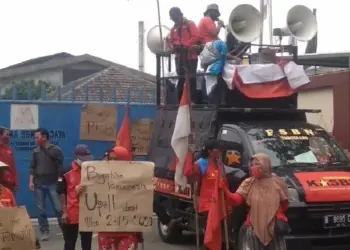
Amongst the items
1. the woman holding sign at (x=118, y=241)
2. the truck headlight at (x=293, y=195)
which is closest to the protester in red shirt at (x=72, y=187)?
the woman holding sign at (x=118, y=241)

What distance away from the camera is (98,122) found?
11.9 metres

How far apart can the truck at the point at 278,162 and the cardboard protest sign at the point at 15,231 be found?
323 centimetres

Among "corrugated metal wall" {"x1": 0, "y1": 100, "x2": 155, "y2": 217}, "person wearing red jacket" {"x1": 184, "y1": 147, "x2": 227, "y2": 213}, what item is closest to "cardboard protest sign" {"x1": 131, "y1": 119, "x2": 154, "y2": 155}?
"corrugated metal wall" {"x1": 0, "y1": 100, "x2": 155, "y2": 217}

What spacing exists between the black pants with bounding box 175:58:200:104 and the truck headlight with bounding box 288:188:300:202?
304cm

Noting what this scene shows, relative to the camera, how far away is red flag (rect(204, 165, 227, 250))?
7406 millimetres

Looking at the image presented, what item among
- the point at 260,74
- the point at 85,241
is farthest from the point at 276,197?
the point at 260,74

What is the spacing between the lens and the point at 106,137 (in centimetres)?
1201

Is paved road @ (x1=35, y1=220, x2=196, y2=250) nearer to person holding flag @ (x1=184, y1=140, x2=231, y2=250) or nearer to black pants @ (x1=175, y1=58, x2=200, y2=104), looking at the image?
person holding flag @ (x1=184, y1=140, x2=231, y2=250)

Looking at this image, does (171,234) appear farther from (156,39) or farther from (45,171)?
(156,39)

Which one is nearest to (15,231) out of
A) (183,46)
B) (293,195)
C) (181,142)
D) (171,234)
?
(181,142)

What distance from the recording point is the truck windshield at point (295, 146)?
842cm

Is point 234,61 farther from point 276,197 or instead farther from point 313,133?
point 276,197

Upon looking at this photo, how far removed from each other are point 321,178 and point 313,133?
1357mm

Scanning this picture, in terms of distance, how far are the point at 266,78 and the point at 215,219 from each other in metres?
2.82
